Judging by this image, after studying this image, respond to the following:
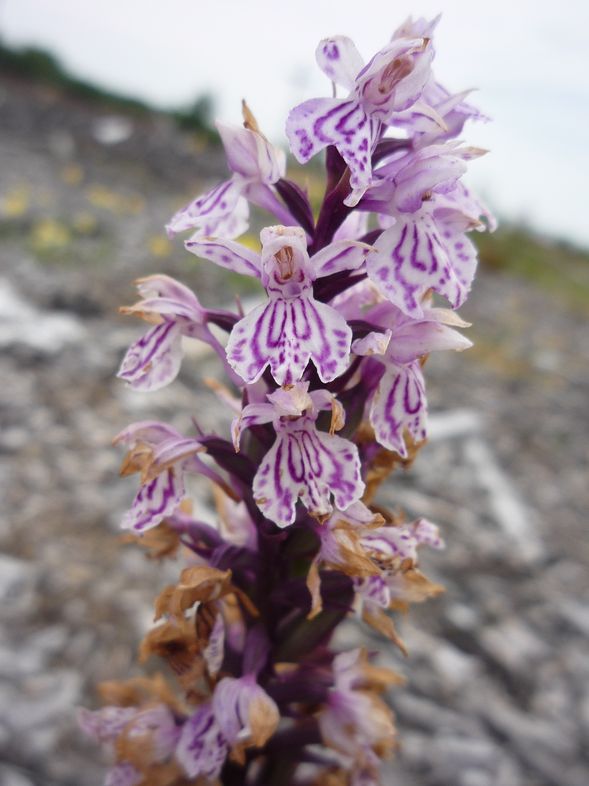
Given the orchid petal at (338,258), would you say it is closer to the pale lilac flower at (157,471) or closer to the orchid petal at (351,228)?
the orchid petal at (351,228)

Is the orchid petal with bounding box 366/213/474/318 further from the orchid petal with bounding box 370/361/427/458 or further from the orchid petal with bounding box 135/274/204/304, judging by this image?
the orchid petal with bounding box 135/274/204/304

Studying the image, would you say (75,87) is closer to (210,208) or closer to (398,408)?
(210,208)

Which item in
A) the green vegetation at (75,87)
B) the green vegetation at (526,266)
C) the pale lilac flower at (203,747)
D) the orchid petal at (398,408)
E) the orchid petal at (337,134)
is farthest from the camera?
the green vegetation at (75,87)

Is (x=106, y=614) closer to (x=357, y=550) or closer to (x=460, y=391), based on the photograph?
(x=357, y=550)

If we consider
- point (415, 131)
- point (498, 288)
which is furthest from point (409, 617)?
point (498, 288)

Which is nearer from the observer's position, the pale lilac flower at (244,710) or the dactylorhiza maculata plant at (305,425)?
the dactylorhiza maculata plant at (305,425)

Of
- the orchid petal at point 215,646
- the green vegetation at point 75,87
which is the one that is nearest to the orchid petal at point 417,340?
the orchid petal at point 215,646

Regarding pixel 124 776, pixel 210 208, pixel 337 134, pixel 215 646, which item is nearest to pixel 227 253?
pixel 210 208
